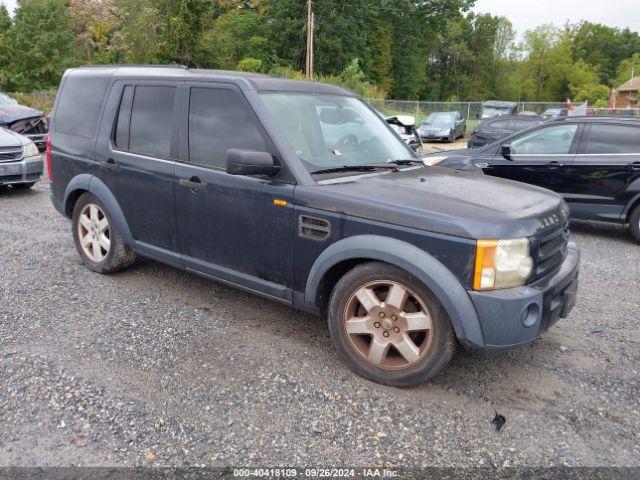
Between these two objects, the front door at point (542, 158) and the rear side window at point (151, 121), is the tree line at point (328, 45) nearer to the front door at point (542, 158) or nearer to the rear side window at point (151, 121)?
the front door at point (542, 158)

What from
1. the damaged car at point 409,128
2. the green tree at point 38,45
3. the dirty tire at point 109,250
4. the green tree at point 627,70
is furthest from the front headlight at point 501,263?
the green tree at point 627,70

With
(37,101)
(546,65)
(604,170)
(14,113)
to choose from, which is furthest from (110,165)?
(546,65)

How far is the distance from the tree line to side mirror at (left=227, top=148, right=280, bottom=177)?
27201 millimetres

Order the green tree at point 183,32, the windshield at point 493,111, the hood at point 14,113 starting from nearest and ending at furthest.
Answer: the hood at point 14,113, the windshield at point 493,111, the green tree at point 183,32

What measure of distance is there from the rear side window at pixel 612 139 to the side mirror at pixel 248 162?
5.61m

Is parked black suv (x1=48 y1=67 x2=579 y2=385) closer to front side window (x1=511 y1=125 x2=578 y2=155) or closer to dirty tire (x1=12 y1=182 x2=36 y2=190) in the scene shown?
front side window (x1=511 y1=125 x2=578 y2=155)

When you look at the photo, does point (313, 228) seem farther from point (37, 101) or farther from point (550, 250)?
point (37, 101)

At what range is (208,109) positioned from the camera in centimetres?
414

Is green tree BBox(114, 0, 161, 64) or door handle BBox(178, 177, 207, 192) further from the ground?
green tree BBox(114, 0, 161, 64)

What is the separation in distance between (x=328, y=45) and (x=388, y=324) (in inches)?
1966

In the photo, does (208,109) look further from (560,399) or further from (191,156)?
(560,399)

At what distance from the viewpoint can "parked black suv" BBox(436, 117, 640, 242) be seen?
23.5ft

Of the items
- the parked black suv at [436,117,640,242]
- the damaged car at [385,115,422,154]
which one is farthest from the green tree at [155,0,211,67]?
the parked black suv at [436,117,640,242]

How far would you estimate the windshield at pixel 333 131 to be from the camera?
12.7ft
